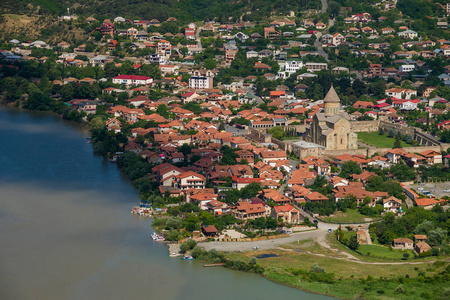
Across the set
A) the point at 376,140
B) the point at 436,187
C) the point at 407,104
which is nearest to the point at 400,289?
the point at 436,187

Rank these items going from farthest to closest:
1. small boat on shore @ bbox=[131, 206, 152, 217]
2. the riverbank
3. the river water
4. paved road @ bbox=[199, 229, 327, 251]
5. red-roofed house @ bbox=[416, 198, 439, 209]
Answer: red-roofed house @ bbox=[416, 198, 439, 209]
small boat on shore @ bbox=[131, 206, 152, 217]
paved road @ bbox=[199, 229, 327, 251]
the river water
the riverbank

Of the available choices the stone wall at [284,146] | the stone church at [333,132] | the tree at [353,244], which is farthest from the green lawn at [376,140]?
the tree at [353,244]

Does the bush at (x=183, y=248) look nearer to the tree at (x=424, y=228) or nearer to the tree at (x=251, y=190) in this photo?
the tree at (x=251, y=190)

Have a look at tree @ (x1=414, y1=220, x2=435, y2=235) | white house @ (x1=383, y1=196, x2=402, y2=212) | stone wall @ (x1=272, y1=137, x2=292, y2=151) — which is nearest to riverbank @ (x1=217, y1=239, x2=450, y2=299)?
tree @ (x1=414, y1=220, x2=435, y2=235)

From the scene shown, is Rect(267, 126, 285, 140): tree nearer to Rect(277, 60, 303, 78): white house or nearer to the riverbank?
the riverbank

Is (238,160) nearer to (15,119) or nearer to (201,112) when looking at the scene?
(201,112)

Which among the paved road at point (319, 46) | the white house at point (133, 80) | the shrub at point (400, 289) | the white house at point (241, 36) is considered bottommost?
the shrub at point (400, 289)
